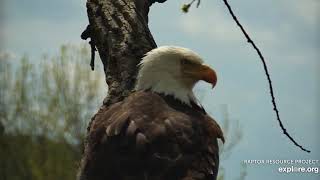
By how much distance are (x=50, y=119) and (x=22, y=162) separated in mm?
1131

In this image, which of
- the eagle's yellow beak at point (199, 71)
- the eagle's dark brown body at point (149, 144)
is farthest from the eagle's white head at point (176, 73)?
the eagle's dark brown body at point (149, 144)

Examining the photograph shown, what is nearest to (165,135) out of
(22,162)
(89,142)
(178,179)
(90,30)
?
(178,179)

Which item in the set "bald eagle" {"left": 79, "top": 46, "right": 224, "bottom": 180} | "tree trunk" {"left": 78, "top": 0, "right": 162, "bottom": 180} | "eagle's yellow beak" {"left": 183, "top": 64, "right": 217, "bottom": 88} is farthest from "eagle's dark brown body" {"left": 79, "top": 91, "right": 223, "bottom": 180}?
"eagle's yellow beak" {"left": 183, "top": 64, "right": 217, "bottom": 88}

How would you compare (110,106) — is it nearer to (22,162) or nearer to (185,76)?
(185,76)

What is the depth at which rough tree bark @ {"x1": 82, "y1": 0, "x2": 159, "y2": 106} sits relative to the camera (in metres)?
3.50

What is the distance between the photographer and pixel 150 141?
3025 millimetres

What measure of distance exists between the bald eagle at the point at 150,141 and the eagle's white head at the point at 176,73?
0.29ft

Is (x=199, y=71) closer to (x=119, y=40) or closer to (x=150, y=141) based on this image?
(x=119, y=40)

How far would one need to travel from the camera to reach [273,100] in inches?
113

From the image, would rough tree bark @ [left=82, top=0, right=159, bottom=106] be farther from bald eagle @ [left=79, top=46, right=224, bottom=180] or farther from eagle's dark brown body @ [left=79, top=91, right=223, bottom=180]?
eagle's dark brown body @ [left=79, top=91, right=223, bottom=180]

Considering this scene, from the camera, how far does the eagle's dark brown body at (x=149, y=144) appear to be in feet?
9.75

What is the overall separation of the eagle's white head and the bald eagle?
0.29 ft

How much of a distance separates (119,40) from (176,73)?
0.45m

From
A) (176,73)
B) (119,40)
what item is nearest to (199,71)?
(176,73)
